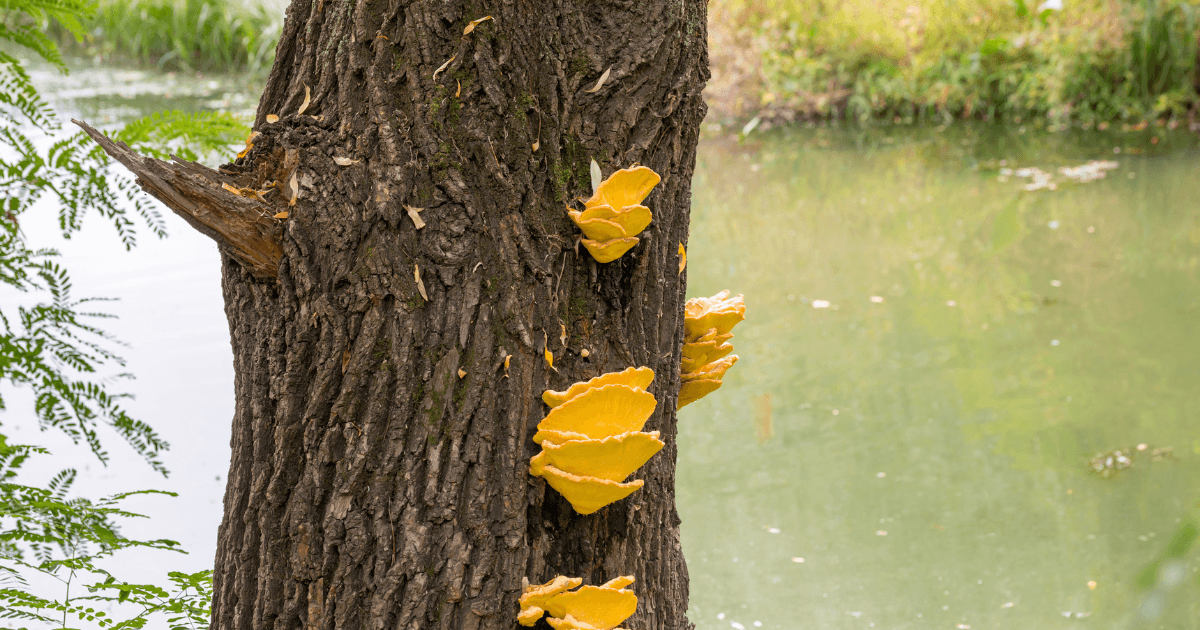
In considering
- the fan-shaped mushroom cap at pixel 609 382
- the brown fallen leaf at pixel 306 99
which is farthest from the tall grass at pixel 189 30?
the fan-shaped mushroom cap at pixel 609 382

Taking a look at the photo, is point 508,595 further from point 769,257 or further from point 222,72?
point 222,72

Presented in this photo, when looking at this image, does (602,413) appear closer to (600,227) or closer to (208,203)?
(600,227)

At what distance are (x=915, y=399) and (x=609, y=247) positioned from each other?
2.59 m

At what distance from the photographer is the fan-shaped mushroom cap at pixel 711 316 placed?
133cm

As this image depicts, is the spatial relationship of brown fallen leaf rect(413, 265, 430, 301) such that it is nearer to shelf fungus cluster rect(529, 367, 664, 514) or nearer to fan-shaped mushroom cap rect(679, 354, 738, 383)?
shelf fungus cluster rect(529, 367, 664, 514)

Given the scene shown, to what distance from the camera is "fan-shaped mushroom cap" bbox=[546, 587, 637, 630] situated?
1.02 m

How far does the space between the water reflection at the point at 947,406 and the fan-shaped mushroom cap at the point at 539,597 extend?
1.40m

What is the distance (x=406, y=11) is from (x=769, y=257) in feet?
13.4

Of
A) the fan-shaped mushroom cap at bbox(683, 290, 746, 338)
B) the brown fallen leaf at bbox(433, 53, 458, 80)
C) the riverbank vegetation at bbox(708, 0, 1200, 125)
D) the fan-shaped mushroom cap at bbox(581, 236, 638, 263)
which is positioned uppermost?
the riverbank vegetation at bbox(708, 0, 1200, 125)

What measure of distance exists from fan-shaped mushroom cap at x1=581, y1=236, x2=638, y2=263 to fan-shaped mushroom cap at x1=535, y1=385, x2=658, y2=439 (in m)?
0.19

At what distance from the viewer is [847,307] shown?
13.9 ft

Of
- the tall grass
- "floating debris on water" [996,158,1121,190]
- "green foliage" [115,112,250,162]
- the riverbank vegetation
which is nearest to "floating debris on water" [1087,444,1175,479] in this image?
"green foliage" [115,112,250,162]

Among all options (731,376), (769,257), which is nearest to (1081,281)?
(769,257)

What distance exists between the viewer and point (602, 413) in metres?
1.03
